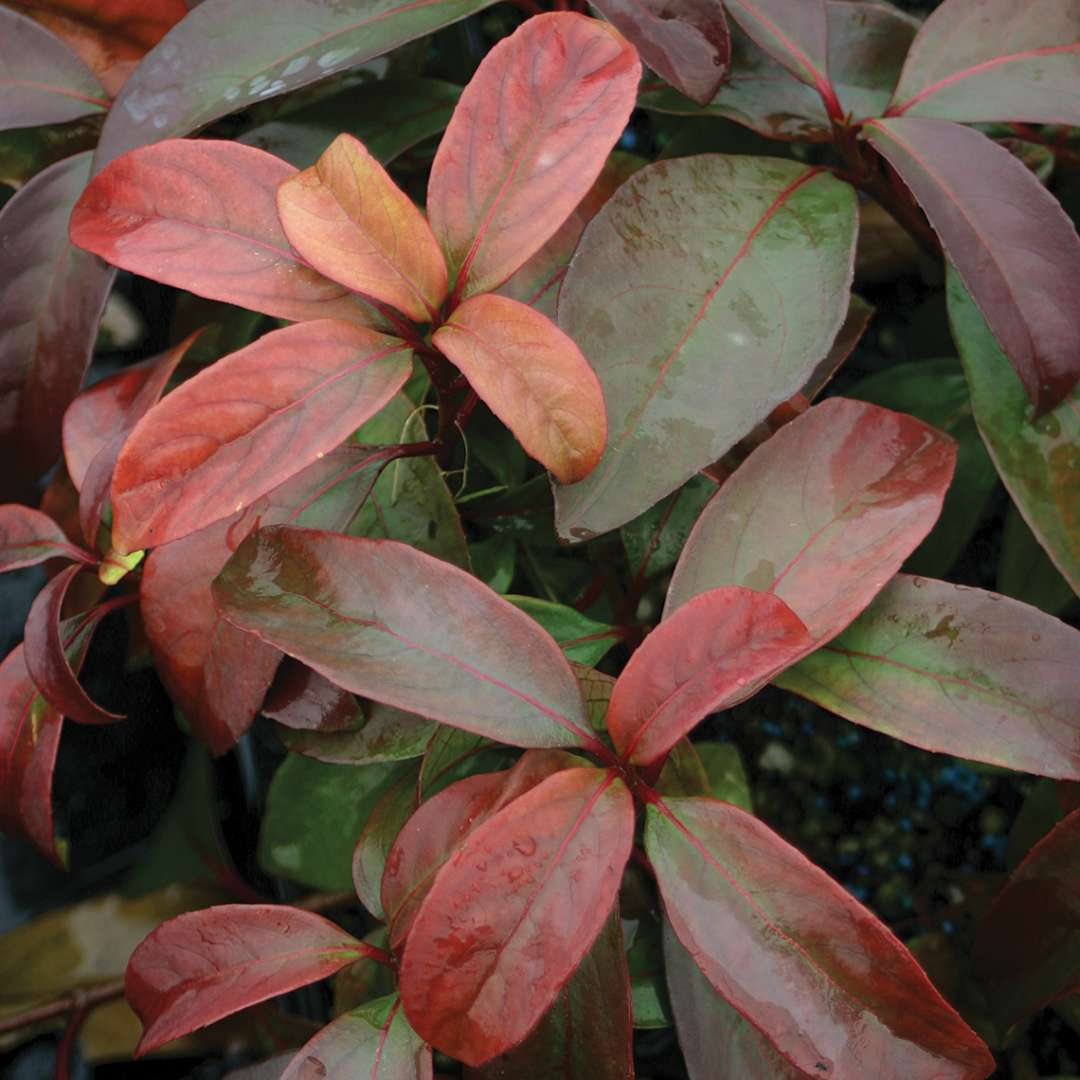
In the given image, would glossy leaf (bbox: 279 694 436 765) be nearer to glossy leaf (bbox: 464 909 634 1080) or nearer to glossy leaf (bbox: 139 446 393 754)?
glossy leaf (bbox: 139 446 393 754)

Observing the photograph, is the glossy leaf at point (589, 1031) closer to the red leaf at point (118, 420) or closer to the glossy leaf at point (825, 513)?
the glossy leaf at point (825, 513)

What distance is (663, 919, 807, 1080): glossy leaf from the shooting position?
2.00ft

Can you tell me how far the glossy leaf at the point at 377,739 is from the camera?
70cm

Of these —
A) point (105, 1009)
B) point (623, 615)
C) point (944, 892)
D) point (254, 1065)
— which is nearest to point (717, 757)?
point (623, 615)

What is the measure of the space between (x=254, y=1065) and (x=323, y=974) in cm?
13

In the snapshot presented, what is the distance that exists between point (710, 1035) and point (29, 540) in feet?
1.78

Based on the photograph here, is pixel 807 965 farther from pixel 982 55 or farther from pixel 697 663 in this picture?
pixel 982 55

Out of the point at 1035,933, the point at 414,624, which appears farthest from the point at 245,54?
the point at 1035,933

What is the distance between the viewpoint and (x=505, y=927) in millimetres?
483

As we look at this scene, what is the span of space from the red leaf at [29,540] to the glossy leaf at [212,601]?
78 mm

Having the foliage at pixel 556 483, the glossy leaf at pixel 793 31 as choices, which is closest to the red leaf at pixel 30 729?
the foliage at pixel 556 483

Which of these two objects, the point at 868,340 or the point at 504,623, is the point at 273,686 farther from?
the point at 868,340

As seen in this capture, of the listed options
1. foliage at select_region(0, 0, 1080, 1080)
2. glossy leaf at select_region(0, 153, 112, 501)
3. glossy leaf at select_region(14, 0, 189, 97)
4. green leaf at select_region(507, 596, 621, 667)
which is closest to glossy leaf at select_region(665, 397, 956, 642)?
foliage at select_region(0, 0, 1080, 1080)

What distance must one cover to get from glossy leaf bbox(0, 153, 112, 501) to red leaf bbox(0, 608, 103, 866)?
0.16 meters
